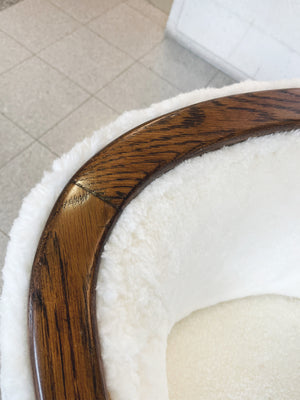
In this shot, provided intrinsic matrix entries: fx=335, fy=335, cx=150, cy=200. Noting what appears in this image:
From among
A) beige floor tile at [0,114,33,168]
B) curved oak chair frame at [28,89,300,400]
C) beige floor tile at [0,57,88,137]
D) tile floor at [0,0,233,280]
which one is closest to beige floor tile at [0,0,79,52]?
tile floor at [0,0,233,280]

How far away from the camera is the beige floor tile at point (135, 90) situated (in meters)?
1.92

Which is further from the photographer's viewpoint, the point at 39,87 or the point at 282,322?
the point at 39,87

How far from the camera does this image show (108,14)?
2338mm

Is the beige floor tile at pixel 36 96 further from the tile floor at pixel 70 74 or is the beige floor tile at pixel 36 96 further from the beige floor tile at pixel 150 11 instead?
the beige floor tile at pixel 150 11

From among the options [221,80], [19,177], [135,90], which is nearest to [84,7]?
[135,90]

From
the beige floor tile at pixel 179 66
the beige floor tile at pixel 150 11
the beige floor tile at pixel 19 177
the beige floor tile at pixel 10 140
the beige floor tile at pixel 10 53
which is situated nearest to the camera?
the beige floor tile at pixel 19 177

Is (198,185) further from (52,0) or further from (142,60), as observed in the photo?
(52,0)

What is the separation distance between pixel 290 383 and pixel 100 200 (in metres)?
0.55

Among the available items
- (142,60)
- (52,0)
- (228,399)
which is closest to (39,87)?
(142,60)

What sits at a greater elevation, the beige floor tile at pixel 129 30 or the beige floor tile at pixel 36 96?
the beige floor tile at pixel 129 30

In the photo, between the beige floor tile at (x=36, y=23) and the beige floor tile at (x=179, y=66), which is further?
the beige floor tile at (x=179, y=66)

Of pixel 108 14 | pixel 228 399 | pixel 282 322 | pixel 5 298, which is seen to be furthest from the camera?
pixel 108 14

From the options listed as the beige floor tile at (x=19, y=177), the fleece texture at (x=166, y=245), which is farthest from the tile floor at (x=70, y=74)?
the fleece texture at (x=166, y=245)

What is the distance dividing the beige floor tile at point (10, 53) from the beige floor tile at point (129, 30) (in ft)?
1.71
